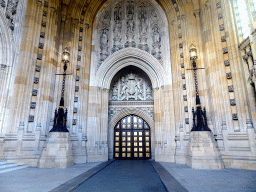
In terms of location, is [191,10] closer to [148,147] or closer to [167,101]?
[167,101]

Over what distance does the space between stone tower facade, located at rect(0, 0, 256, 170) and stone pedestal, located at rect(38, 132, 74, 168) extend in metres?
0.96

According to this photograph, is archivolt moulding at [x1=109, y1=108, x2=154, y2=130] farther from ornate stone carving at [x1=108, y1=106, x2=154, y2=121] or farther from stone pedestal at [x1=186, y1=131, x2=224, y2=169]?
stone pedestal at [x1=186, y1=131, x2=224, y2=169]

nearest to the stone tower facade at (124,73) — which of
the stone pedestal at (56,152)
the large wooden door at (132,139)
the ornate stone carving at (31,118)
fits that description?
the ornate stone carving at (31,118)

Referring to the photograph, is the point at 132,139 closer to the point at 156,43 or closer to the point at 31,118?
the point at 31,118

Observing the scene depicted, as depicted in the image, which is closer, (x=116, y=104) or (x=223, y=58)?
(x=223, y=58)

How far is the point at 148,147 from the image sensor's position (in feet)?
46.8

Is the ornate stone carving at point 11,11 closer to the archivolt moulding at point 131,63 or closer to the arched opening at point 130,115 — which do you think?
the archivolt moulding at point 131,63

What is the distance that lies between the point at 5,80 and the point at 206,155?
1186 cm

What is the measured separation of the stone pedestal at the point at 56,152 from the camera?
8.84 m

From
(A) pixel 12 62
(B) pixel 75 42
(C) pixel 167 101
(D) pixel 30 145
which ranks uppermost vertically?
(B) pixel 75 42

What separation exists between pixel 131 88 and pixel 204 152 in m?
8.45

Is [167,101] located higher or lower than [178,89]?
lower

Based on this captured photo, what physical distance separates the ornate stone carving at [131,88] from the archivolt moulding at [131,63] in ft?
4.72

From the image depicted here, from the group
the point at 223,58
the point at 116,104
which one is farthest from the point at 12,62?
the point at 223,58
